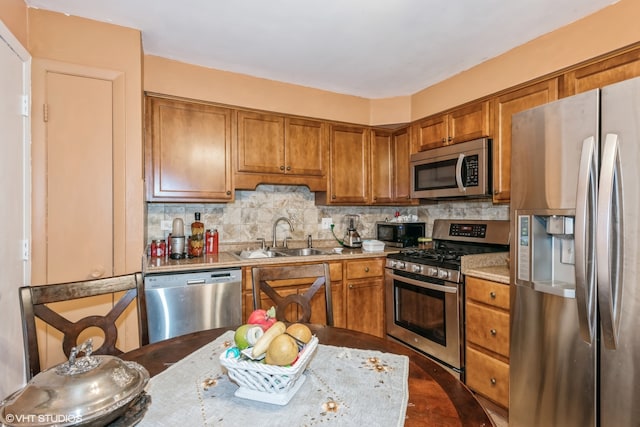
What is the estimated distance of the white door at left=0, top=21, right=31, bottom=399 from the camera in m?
1.61

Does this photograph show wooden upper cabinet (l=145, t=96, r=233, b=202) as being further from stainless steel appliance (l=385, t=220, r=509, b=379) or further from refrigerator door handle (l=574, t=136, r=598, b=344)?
refrigerator door handle (l=574, t=136, r=598, b=344)

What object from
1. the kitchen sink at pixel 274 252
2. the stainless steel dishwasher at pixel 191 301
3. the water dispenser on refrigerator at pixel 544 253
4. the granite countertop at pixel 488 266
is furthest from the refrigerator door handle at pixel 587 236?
the stainless steel dishwasher at pixel 191 301

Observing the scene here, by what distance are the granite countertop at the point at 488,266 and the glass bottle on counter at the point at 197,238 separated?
203cm

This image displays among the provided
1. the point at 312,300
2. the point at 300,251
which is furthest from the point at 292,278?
the point at 300,251

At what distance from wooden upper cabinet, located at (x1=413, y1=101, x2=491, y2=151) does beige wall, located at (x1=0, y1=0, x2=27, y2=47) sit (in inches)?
116

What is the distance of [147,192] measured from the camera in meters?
2.50

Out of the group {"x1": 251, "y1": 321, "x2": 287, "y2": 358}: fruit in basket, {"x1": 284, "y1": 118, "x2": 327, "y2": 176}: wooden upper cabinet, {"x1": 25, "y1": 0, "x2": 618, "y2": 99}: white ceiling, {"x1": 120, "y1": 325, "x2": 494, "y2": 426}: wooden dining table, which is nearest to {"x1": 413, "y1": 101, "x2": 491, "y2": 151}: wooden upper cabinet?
{"x1": 25, "y1": 0, "x2": 618, "y2": 99}: white ceiling

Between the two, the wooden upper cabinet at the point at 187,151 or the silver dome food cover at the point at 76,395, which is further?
the wooden upper cabinet at the point at 187,151

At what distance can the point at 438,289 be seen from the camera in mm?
2453

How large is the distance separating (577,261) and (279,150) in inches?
89.5

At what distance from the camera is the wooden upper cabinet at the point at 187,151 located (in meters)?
2.53

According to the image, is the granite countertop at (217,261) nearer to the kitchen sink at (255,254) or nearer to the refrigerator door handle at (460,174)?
the kitchen sink at (255,254)

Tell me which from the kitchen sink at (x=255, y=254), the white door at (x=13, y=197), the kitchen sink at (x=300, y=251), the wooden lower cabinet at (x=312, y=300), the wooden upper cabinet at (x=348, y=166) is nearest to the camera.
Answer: the white door at (x=13, y=197)

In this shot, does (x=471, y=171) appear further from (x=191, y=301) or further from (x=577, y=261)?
(x=191, y=301)
